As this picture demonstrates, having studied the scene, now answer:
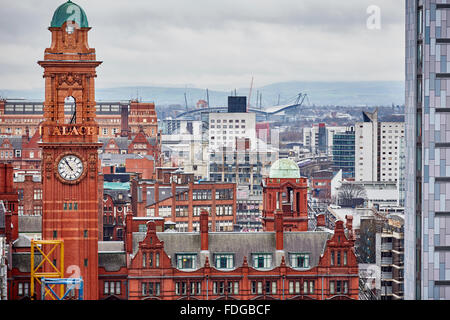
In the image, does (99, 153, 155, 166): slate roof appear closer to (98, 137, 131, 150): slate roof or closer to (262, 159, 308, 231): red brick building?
(98, 137, 131, 150): slate roof

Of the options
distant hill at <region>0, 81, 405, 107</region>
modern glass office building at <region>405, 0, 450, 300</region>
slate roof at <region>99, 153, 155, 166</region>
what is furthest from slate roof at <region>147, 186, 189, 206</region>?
modern glass office building at <region>405, 0, 450, 300</region>

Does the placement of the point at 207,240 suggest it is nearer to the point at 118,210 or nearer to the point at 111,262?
the point at 111,262

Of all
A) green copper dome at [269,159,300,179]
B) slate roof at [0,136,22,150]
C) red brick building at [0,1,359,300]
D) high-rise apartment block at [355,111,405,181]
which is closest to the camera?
red brick building at [0,1,359,300]

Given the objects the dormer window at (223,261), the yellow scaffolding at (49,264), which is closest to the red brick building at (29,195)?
the yellow scaffolding at (49,264)
